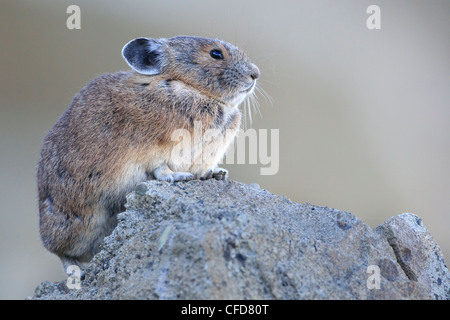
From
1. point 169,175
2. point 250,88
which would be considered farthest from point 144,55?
point 169,175

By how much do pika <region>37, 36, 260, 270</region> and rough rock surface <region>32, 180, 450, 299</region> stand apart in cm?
42

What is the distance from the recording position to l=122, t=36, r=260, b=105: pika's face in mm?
4523

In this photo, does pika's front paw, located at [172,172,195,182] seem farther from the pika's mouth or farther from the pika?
the pika's mouth

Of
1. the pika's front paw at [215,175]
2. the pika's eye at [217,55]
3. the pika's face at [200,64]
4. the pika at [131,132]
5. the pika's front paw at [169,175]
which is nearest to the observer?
the pika's front paw at [169,175]

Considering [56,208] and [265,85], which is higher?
[265,85]

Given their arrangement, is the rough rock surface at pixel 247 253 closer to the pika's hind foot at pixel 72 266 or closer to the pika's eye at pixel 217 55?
the pika's hind foot at pixel 72 266

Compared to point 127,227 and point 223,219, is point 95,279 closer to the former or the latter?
point 127,227

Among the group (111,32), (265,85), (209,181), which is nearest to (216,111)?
(209,181)

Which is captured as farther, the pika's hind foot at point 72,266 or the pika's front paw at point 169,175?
the pika's front paw at point 169,175

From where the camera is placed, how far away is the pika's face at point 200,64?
452cm

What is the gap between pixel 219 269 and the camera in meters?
2.86

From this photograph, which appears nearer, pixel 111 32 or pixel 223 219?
→ pixel 223 219

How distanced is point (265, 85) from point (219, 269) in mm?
7734

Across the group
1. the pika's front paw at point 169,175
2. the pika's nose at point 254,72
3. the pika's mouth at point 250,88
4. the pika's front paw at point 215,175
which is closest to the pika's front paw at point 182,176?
the pika's front paw at point 169,175
